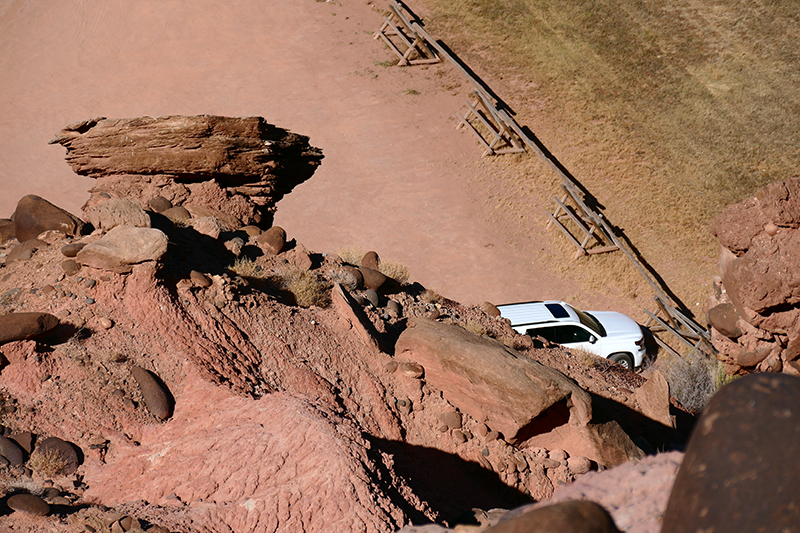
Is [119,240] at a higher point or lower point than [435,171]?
higher

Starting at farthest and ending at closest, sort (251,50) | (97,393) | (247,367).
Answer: (251,50) < (247,367) < (97,393)

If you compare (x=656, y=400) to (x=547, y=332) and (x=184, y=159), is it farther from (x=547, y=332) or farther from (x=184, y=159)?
(x=184, y=159)

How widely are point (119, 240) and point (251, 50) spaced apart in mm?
20740

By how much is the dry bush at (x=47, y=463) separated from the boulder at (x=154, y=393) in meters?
1.02

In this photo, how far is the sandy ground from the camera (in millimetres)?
18172

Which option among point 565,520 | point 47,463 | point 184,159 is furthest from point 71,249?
point 565,520

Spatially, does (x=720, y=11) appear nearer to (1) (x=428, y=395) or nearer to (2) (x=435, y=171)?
(2) (x=435, y=171)

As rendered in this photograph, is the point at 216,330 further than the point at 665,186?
No

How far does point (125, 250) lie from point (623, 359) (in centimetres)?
1109

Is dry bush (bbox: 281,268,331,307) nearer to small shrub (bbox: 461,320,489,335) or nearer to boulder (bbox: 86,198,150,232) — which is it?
boulder (bbox: 86,198,150,232)

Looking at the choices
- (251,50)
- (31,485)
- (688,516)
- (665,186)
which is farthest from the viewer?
(251,50)

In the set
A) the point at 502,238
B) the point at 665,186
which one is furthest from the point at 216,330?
the point at 665,186

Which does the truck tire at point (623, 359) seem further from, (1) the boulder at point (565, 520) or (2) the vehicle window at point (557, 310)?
(1) the boulder at point (565, 520)

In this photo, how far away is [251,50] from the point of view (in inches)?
1024
